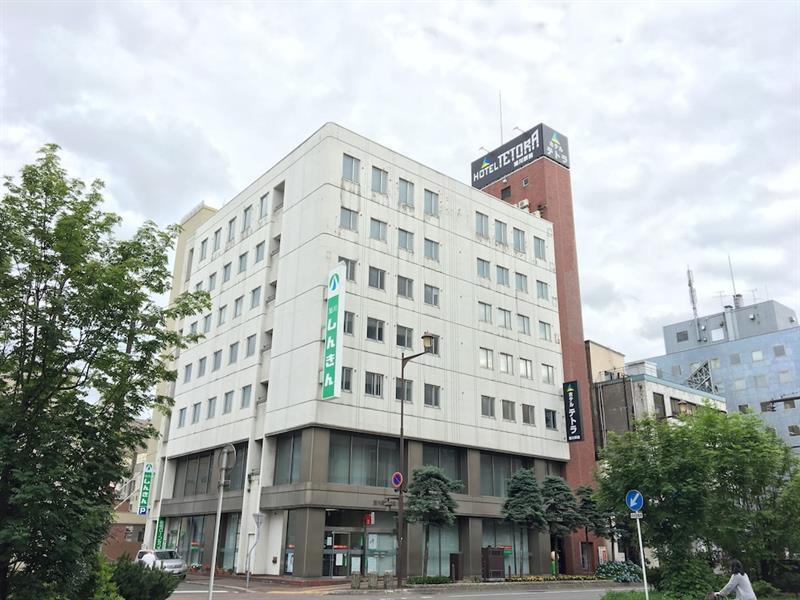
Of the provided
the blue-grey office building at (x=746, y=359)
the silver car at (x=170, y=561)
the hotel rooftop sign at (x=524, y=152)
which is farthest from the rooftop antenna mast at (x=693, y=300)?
the silver car at (x=170, y=561)

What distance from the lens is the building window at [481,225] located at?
48875 millimetres

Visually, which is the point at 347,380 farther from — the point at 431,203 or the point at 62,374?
the point at 62,374

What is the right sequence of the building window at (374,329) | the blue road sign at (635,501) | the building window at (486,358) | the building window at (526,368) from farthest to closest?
the building window at (526,368), the building window at (486,358), the building window at (374,329), the blue road sign at (635,501)

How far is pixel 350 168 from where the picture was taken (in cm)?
4178

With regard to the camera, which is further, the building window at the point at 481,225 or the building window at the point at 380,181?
the building window at the point at 481,225

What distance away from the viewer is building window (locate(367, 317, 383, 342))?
38963 millimetres

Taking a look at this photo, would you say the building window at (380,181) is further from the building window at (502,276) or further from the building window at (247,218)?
the building window at (502,276)

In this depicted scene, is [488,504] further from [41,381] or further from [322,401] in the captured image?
[41,381]

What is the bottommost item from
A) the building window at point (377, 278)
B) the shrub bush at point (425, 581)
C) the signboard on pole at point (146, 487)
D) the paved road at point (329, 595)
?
the paved road at point (329, 595)

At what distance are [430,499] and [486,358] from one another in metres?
14.6

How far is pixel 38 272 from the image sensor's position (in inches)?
494

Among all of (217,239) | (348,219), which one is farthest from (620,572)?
(217,239)

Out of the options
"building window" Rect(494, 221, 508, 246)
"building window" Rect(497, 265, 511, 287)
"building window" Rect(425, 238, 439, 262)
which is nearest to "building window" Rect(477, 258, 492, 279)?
"building window" Rect(497, 265, 511, 287)

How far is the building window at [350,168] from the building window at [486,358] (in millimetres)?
14613
